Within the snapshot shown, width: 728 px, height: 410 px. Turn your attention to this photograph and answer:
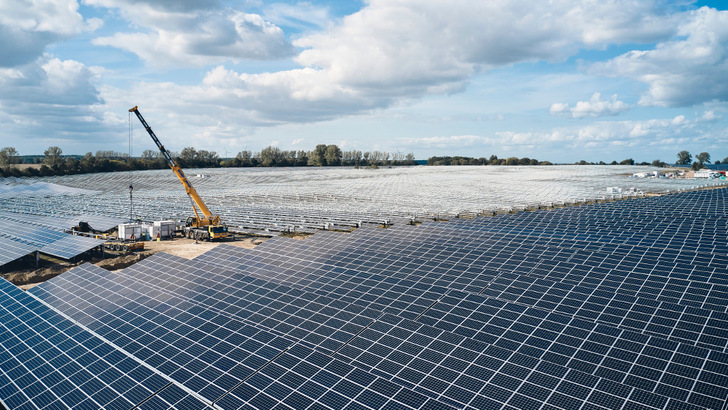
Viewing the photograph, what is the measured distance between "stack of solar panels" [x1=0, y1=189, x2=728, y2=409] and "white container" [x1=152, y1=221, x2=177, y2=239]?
964 inches

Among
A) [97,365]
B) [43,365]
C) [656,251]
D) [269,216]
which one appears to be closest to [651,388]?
Answer: [656,251]

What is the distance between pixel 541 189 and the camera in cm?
9856

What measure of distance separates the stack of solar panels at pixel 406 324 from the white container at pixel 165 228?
964 inches

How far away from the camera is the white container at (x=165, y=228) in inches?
2094

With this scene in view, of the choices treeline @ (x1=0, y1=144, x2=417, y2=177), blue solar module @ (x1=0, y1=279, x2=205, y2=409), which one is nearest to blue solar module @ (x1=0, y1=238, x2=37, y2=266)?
blue solar module @ (x1=0, y1=279, x2=205, y2=409)

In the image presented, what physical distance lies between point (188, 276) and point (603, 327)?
25192 millimetres

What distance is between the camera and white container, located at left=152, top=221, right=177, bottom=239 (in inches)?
2094

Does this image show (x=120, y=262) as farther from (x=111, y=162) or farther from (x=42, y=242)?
(x=111, y=162)

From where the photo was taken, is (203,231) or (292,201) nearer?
(203,231)

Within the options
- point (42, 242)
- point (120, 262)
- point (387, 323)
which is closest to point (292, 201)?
point (120, 262)

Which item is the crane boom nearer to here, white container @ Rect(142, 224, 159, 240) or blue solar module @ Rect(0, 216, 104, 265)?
white container @ Rect(142, 224, 159, 240)

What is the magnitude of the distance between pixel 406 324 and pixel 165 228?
1730 inches

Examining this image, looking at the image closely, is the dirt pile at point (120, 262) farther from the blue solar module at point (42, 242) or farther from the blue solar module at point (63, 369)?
the blue solar module at point (63, 369)

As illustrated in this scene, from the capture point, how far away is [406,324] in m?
20.5
